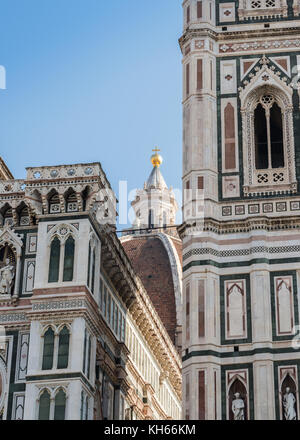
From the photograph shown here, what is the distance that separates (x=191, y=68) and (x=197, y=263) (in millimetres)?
5383

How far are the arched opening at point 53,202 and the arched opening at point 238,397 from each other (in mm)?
5716

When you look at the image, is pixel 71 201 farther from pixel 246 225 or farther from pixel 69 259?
pixel 246 225

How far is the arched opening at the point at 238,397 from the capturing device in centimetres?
2569

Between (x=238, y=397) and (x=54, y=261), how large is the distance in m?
5.06

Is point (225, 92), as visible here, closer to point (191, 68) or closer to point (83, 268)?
point (191, 68)

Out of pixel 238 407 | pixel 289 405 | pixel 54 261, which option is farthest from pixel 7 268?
pixel 289 405

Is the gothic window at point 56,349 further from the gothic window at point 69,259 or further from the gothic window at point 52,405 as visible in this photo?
the gothic window at point 69,259

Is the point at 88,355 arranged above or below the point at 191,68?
below

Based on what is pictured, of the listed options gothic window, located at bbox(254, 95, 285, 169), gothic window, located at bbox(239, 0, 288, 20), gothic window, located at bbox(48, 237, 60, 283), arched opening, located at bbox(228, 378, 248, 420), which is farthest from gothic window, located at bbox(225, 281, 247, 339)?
gothic window, located at bbox(239, 0, 288, 20)

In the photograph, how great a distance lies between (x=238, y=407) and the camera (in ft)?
84.6

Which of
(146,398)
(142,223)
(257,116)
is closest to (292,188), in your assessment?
(257,116)

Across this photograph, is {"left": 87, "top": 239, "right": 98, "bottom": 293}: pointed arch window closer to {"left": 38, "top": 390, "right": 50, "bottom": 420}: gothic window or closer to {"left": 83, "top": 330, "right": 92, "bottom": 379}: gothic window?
{"left": 83, "top": 330, "right": 92, "bottom": 379}: gothic window

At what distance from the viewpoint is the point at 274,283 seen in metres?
27.2

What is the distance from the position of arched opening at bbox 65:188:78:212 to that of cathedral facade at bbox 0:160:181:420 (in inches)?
1.3
